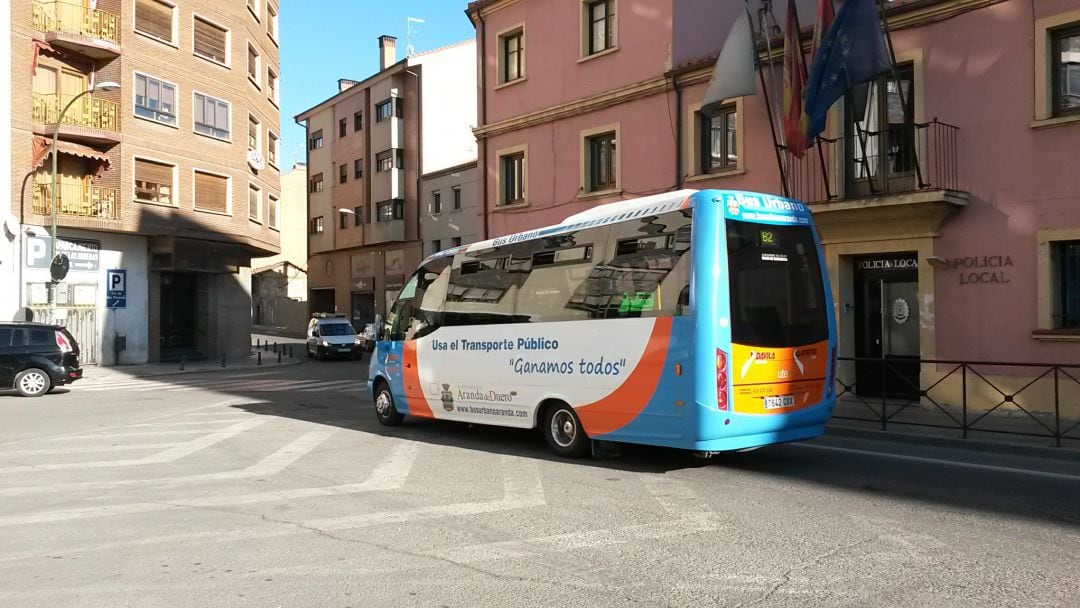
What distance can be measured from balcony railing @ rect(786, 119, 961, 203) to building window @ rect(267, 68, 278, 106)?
92.4 ft

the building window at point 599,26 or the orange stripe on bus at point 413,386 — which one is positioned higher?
the building window at point 599,26

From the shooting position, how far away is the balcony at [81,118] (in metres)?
26.4

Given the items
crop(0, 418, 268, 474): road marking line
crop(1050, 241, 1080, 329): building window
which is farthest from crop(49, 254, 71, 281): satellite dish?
crop(1050, 241, 1080, 329): building window

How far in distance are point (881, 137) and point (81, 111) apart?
2491 cm

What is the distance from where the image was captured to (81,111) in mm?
27250

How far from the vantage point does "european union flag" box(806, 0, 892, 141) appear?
13.8 metres

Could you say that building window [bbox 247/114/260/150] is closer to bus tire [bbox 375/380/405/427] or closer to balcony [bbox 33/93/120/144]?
balcony [bbox 33/93/120/144]

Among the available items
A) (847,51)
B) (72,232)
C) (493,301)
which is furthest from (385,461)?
(72,232)

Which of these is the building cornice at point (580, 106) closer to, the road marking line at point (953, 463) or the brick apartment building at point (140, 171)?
the road marking line at point (953, 463)

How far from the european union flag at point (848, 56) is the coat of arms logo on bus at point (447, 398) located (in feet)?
27.4

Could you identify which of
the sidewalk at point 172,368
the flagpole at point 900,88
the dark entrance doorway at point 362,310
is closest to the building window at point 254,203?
the sidewalk at point 172,368

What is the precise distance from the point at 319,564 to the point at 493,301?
565 centimetres

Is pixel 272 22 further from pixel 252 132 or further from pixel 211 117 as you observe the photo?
pixel 211 117

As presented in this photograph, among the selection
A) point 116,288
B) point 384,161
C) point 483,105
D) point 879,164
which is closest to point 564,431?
point 879,164
